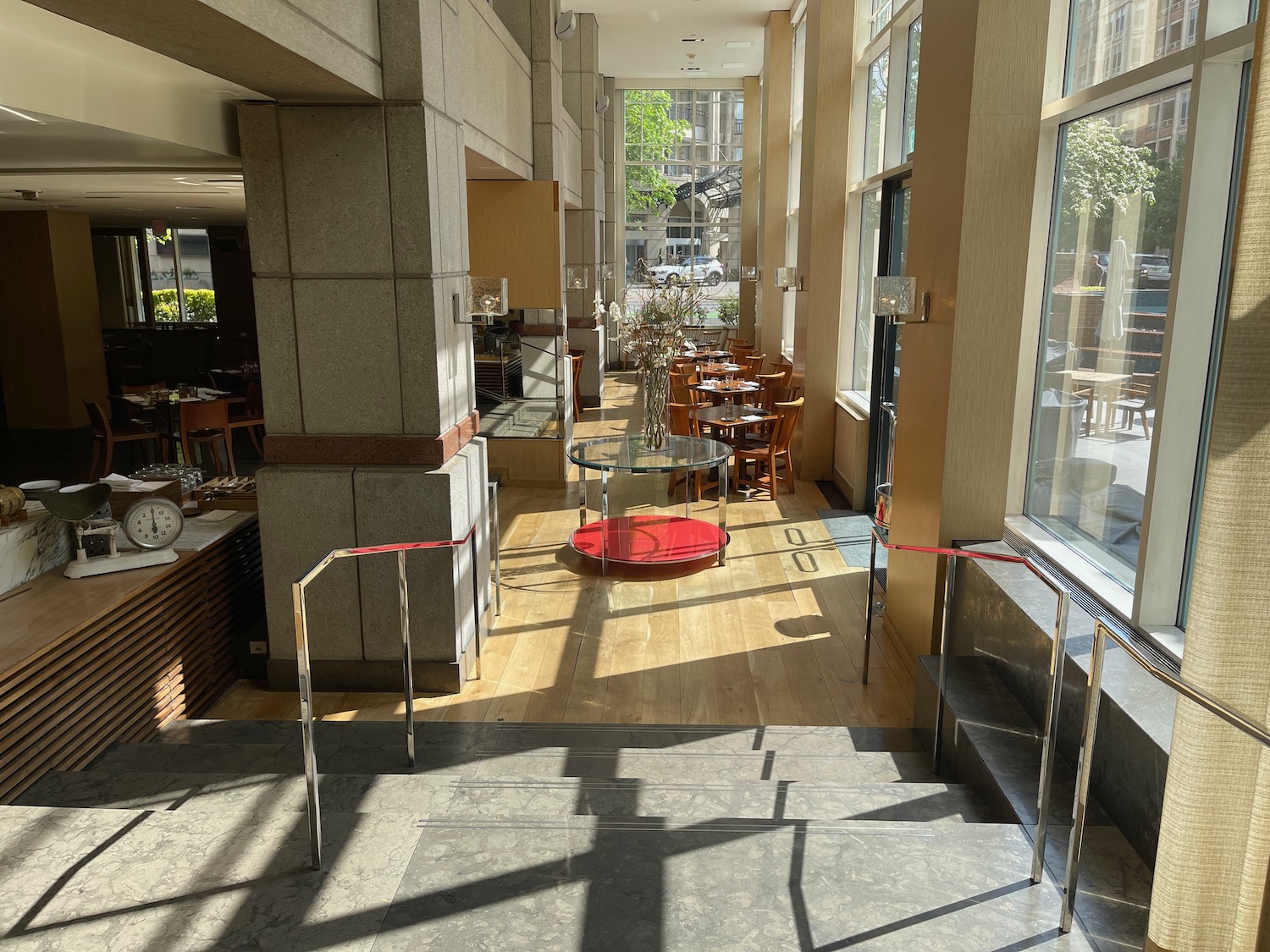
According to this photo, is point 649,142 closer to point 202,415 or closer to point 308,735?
point 202,415

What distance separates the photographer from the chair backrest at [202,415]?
814 cm

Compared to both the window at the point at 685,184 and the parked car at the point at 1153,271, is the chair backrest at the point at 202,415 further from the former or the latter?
the window at the point at 685,184

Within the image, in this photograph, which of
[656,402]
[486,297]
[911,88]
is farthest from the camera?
[911,88]

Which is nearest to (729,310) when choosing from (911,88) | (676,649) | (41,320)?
(911,88)

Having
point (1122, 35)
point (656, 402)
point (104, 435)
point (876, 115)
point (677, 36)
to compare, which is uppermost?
point (677, 36)

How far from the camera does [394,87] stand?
153 inches

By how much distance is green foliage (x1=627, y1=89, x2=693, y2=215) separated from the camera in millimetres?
18203

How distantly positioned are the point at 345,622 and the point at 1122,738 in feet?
10.5

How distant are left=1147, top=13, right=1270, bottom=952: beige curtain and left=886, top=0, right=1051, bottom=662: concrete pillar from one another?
2.15 m

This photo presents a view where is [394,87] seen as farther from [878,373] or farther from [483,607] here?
[878,373]

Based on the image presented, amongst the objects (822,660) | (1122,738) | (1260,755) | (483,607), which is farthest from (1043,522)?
(483,607)

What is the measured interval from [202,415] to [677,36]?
908 centimetres

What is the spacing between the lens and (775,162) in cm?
1305

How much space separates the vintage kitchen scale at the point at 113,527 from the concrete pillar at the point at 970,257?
3.44m
